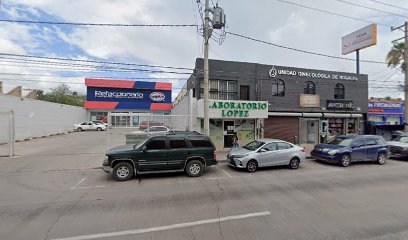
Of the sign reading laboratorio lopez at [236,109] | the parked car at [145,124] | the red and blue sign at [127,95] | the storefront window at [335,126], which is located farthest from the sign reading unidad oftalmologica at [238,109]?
Answer: the red and blue sign at [127,95]

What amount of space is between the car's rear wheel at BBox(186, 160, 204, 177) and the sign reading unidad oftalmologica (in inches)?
217

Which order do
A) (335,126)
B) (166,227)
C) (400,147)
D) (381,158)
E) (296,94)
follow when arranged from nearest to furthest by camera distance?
(166,227) → (381,158) → (400,147) → (296,94) → (335,126)

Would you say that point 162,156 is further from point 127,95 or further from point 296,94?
point 127,95

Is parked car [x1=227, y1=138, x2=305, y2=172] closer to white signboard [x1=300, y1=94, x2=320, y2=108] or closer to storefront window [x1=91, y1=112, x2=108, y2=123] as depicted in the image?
white signboard [x1=300, y1=94, x2=320, y2=108]

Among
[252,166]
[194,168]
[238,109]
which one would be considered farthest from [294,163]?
[238,109]

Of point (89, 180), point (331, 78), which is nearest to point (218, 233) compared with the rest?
point (89, 180)

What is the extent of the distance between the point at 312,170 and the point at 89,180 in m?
9.76

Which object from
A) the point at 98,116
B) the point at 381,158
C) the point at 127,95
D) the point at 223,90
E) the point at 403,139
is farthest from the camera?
the point at 127,95

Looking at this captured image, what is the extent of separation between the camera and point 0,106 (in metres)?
17.2

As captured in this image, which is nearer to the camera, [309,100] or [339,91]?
[309,100]

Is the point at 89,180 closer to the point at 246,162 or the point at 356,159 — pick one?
the point at 246,162

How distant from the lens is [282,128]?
56.5 ft

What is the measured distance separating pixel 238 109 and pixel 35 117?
67.0 feet

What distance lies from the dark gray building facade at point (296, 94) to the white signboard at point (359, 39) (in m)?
4.68
